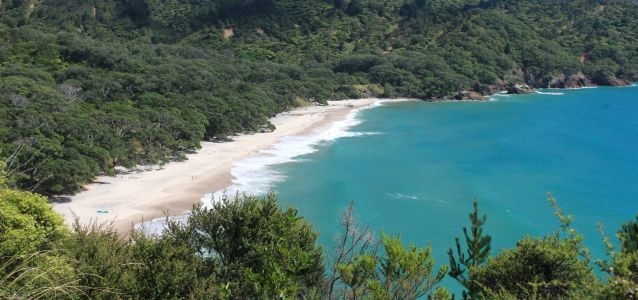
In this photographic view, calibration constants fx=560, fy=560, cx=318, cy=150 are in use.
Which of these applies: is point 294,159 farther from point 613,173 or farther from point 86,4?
point 86,4

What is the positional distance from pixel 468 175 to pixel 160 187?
1169 inches

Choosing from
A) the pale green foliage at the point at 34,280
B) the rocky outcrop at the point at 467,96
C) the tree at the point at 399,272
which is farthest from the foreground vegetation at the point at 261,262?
the rocky outcrop at the point at 467,96

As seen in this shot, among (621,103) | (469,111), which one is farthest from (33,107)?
(621,103)

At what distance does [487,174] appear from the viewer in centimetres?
5659

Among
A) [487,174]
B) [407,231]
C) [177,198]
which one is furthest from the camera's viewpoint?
[487,174]

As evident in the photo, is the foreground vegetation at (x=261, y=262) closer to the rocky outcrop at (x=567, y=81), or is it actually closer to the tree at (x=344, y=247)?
the tree at (x=344, y=247)

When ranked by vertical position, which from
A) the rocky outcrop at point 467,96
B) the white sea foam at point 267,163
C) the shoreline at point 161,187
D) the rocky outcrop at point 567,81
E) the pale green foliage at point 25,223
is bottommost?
the rocky outcrop at point 567,81

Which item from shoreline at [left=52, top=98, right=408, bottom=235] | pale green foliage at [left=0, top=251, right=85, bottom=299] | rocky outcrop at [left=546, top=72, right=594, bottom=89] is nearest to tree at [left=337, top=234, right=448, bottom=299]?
pale green foliage at [left=0, top=251, right=85, bottom=299]

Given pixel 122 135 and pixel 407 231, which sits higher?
pixel 122 135

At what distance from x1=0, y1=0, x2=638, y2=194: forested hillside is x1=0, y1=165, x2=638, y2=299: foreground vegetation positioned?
11.0 meters

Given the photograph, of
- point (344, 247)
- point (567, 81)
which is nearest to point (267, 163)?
point (344, 247)

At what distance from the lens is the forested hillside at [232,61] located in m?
47.9

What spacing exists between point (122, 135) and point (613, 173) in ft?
162

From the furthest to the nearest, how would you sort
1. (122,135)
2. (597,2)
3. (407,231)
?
(597,2), (122,135), (407,231)
